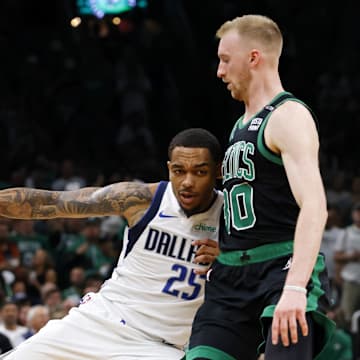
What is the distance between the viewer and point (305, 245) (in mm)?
4090

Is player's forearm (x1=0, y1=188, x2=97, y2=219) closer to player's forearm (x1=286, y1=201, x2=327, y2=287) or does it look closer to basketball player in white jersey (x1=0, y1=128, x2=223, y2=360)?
basketball player in white jersey (x1=0, y1=128, x2=223, y2=360)

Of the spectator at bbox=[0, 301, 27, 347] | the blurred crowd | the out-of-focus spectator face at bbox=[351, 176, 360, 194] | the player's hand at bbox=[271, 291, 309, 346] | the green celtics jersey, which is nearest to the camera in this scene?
the player's hand at bbox=[271, 291, 309, 346]

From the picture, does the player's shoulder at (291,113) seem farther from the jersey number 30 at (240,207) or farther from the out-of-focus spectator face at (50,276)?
the out-of-focus spectator face at (50,276)

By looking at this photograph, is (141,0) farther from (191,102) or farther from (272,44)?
(272,44)

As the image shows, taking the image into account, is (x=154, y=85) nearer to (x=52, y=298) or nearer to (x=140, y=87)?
(x=140, y=87)

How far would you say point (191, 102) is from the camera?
16.1 m

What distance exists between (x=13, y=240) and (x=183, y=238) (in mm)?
7129

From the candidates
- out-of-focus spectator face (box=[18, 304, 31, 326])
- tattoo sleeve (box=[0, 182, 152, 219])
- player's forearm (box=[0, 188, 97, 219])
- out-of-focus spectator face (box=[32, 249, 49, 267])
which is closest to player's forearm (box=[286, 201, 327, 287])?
tattoo sleeve (box=[0, 182, 152, 219])

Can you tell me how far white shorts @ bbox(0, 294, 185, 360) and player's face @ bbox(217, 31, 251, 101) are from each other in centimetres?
138

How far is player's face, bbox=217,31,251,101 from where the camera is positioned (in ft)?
15.0

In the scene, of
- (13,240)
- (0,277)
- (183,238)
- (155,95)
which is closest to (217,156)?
(183,238)

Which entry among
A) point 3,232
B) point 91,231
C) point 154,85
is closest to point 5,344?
point 3,232

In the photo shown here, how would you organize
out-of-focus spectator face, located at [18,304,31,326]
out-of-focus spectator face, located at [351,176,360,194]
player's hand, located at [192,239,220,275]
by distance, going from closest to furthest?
player's hand, located at [192,239,220,275], out-of-focus spectator face, located at [18,304,31,326], out-of-focus spectator face, located at [351,176,360,194]

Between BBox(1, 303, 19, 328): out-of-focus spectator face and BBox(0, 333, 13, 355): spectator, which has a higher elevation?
BBox(1, 303, 19, 328): out-of-focus spectator face
